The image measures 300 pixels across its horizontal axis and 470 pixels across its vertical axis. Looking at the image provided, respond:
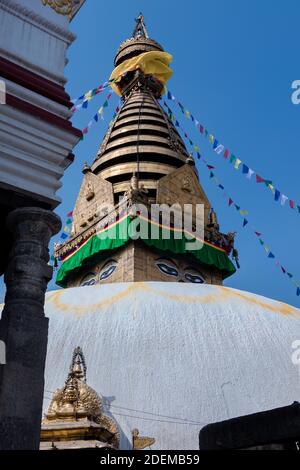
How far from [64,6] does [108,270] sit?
49.2ft

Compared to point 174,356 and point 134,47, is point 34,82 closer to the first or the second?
point 174,356

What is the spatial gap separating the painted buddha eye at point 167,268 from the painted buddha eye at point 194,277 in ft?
1.73

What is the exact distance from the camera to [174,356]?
1022cm

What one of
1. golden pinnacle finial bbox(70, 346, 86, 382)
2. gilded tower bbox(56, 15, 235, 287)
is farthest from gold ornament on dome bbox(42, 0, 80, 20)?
gilded tower bbox(56, 15, 235, 287)

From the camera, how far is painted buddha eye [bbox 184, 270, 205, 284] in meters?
19.9

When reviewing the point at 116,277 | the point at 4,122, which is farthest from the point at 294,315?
the point at 4,122

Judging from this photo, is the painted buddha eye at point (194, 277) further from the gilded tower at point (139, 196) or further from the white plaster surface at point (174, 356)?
the white plaster surface at point (174, 356)

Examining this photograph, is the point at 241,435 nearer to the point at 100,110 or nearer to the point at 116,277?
the point at 116,277

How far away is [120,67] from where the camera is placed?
86.8 feet

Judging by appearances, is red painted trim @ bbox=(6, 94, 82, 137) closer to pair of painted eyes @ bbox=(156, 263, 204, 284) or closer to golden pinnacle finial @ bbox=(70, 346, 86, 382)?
golden pinnacle finial @ bbox=(70, 346, 86, 382)

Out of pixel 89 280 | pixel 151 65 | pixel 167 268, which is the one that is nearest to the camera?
pixel 167 268

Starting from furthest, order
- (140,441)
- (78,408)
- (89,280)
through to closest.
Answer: (89,280) → (140,441) → (78,408)

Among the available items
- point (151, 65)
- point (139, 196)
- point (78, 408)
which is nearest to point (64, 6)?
point (78, 408)
